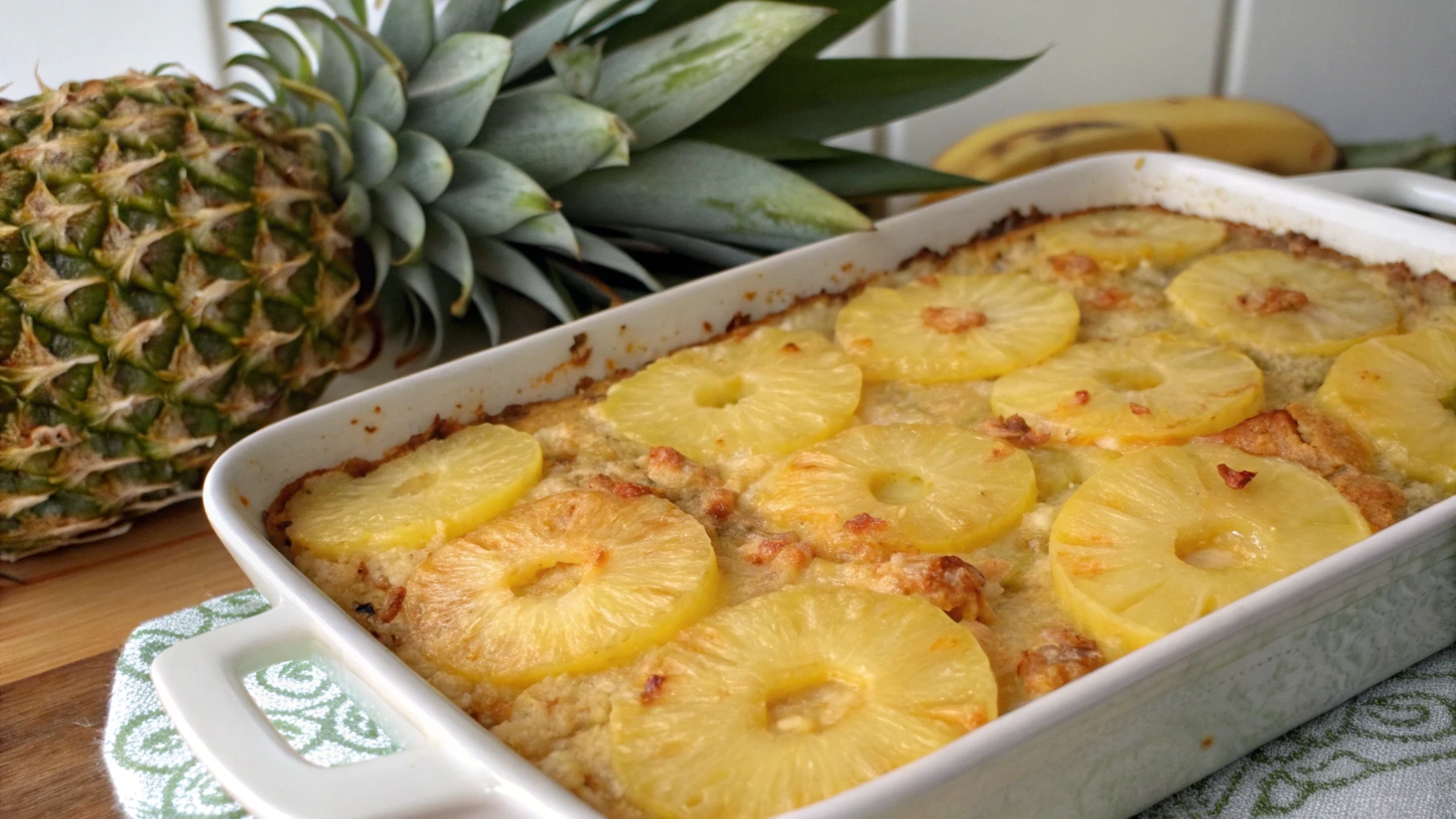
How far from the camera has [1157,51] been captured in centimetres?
352

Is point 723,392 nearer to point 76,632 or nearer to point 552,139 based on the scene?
point 552,139

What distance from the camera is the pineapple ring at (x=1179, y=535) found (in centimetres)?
129

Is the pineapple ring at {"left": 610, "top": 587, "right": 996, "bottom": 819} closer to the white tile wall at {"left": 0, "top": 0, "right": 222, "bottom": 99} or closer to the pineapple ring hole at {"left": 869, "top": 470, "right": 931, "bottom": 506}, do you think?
the pineapple ring hole at {"left": 869, "top": 470, "right": 931, "bottom": 506}

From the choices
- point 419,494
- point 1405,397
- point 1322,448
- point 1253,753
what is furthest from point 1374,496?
point 419,494

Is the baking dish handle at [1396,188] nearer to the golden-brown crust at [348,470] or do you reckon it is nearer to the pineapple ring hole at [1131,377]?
the pineapple ring hole at [1131,377]

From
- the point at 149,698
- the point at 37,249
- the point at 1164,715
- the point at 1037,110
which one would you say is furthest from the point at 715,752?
the point at 1037,110

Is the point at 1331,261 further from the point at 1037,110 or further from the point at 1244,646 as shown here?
the point at 1037,110

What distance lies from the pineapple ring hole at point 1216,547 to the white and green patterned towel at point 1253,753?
A: 0.70 feet

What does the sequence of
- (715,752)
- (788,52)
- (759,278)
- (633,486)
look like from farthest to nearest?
(788,52) < (759,278) < (633,486) < (715,752)

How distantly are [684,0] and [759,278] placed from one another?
615 mm

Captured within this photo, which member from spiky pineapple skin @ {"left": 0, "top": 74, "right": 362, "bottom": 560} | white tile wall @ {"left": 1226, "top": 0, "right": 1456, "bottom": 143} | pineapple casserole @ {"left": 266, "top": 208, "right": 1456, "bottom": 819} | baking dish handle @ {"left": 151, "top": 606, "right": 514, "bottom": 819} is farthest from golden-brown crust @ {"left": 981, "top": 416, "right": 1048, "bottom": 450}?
white tile wall @ {"left": 1226, "top": 0, "right": 1456, "bottom": 143}

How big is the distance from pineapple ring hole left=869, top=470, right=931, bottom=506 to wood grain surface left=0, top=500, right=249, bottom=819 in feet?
3.16

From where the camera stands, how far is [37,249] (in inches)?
68.8

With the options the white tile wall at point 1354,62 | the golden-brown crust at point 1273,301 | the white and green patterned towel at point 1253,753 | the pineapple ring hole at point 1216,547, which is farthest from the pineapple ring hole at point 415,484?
the white tile wall at point 1354,62
